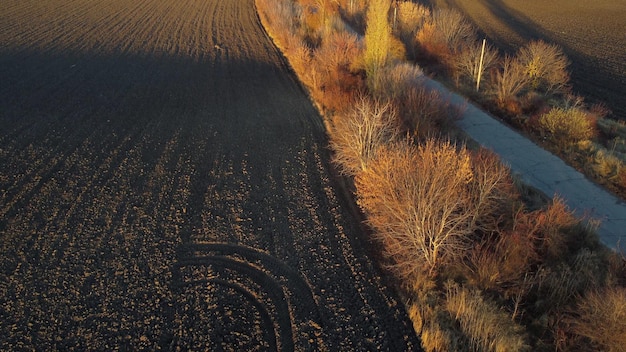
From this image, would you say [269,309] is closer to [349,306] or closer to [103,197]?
[349,306]

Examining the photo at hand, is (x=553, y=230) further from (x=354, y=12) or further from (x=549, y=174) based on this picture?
(x=354, y=12)

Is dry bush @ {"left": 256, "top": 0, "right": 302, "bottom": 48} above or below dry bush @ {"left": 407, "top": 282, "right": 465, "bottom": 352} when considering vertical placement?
above

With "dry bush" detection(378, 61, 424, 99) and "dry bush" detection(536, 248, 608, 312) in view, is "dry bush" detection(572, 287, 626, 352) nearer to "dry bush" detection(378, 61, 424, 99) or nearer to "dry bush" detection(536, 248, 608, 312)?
"dry bush" detection(536, 248, 608, 312)

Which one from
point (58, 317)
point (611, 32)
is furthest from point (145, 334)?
point (611, 32)

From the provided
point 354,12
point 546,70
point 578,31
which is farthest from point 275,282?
point 578,31

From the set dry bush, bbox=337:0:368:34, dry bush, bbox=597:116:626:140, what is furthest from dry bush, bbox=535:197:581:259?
dry bush, bbox=337:0:368:34
